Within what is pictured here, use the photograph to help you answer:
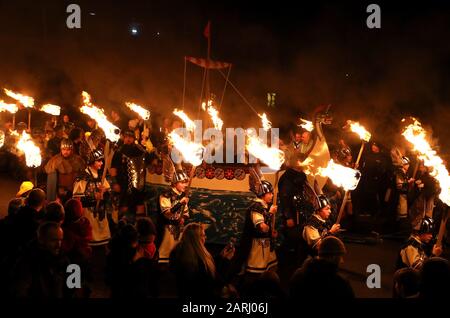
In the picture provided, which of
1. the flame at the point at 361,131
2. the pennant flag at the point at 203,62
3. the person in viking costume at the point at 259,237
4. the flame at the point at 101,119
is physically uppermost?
the pennant flag at the point at 203,62

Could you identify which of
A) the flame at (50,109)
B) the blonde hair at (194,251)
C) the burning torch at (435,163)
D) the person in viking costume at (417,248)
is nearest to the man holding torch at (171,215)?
the blonde hair at (194,251)

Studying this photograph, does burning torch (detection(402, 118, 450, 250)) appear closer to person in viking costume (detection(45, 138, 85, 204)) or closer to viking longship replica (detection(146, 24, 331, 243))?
Answer: viking longship replica (detection(146, 24, 331, 243))

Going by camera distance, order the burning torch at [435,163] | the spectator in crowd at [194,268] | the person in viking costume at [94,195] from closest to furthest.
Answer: the spectator in crowd at [194,268] < the burning torch at [435,163] < the person in viking costume at [94,195]

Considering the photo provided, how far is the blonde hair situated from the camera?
4383mm

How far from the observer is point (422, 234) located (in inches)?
232

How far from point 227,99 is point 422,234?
11.2 m

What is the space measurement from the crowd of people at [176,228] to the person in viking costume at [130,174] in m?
0.02

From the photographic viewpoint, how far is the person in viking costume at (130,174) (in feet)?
31.9

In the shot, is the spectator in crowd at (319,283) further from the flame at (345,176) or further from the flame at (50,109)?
the flame at (50,109)

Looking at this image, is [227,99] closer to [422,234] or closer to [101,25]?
[101,25]

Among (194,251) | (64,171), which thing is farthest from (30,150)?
(194,251)

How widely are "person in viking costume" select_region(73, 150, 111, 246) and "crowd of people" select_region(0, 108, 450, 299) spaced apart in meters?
0.02

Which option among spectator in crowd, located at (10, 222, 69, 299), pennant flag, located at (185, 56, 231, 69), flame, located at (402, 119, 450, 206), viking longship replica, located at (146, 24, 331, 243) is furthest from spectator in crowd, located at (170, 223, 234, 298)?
pennant flag, located at (185, 56, 231, 69)
